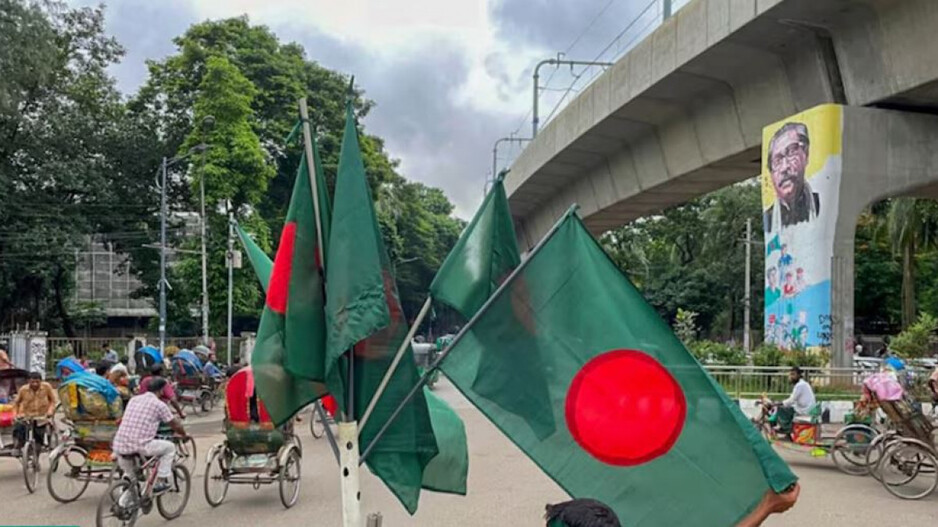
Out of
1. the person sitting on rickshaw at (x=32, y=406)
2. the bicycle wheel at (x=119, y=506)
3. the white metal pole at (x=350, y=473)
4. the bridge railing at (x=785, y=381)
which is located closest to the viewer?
the white metal pole at (x=350, y=473)

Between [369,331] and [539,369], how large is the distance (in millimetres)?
805

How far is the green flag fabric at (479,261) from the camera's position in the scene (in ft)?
13.3

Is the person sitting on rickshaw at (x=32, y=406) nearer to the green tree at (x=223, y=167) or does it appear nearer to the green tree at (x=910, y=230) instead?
the green tree at (x=223, y=167)

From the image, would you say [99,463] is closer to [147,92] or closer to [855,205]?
[855,205]

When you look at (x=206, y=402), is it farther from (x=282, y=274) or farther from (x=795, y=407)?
(x=282, y=274)

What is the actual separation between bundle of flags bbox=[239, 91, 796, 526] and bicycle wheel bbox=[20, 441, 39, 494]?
6.83 meters

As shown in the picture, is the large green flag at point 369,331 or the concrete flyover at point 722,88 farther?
the concrete flyover at point 722,88

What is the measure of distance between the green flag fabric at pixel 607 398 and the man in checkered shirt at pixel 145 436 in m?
4.56

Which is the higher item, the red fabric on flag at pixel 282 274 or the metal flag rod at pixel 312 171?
the metal flag rod at pixel 312 171

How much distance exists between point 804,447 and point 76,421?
29.5 ft

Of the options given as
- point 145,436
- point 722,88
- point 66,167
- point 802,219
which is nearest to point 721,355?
point 802,219

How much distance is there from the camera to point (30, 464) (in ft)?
31.1

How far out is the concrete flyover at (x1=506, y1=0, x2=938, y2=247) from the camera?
1367 cm

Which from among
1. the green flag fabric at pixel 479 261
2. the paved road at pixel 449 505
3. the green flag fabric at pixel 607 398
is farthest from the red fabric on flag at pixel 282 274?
the paved road at pixel 449 505
